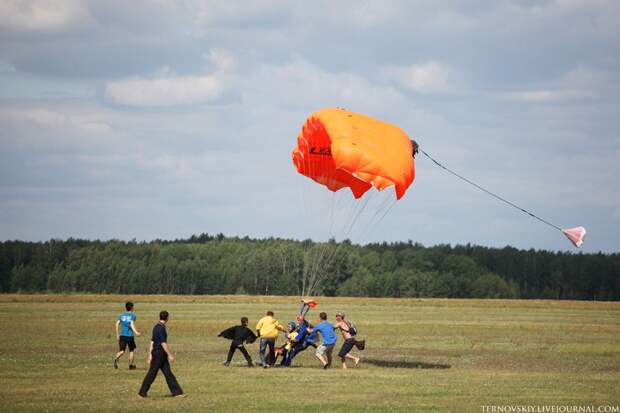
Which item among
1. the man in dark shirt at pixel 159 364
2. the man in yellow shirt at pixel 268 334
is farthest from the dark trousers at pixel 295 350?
the man in dark shirt at pixel 159 364

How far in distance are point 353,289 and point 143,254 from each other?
3916cm

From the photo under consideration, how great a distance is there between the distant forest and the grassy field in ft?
224

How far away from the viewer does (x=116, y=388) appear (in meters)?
20.3

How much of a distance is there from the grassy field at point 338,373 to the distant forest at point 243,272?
6827cm

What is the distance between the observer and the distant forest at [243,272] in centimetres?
12588

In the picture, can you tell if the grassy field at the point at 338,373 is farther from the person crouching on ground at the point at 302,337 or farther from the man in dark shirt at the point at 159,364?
the person crouching on ground at the point at 302,337

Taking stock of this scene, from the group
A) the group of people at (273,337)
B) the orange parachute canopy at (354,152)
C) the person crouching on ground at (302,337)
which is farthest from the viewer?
the person crouching on ground at (302,337)

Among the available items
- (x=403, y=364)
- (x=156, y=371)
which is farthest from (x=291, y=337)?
(x=156, y=371)

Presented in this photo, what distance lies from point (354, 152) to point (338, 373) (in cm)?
572

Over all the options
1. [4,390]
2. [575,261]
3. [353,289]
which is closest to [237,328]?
[4,390]

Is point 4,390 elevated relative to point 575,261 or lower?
lower

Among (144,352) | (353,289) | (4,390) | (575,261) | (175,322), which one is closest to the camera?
(4,390)

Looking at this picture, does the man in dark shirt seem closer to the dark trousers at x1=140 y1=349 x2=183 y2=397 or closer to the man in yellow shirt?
the dark trousers at x1=140 y1=349 x2=183 y2=397

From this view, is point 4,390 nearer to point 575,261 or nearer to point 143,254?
point 143,254
